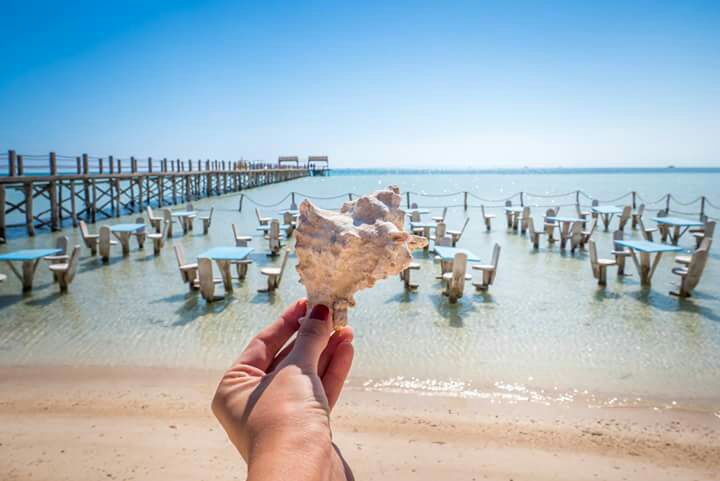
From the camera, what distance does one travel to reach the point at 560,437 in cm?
413

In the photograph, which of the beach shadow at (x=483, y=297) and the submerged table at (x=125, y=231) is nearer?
the beach shadow at (x=483, y=297)

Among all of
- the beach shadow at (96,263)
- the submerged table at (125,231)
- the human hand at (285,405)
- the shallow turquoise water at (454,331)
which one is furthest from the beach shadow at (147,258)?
the human hand at (285,405)

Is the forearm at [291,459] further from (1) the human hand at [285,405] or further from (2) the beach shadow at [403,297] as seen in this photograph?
(2) the beach shadow at [403,297]

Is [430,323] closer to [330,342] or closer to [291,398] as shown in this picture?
[330,342]

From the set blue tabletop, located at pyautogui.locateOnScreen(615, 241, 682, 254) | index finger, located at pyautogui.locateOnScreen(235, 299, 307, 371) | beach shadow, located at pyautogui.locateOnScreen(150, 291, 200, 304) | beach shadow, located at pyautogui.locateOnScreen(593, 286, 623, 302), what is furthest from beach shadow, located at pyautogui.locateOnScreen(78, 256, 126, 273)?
blue tabletop, located at pyautogui.locateOnScreen(615, 241, 682, 254)

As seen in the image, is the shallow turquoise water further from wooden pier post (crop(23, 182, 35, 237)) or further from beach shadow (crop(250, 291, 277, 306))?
wooden pier post (crop(23, 182, 35, 237))

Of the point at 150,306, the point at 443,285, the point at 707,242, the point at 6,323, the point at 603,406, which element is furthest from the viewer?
the point at 443,285

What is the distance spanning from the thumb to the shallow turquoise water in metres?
3.72

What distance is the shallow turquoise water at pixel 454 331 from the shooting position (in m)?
5.38

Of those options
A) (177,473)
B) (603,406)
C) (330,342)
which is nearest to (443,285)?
(603,406)

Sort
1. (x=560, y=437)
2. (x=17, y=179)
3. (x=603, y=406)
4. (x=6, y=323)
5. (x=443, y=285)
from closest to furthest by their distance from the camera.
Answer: (x=560, y=437)
(x=603, y=406)
(x=6, y=323)
(x=443, y=285)
(x=17, y=179)

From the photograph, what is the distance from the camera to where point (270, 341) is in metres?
1.81

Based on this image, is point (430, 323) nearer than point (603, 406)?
No

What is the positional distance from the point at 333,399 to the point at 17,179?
1973 centimetres
